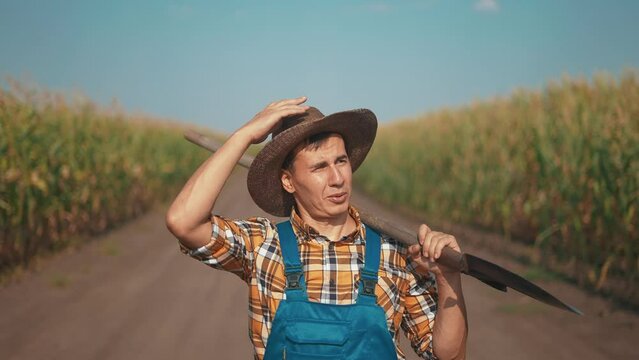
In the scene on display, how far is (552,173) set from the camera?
825 centimetres

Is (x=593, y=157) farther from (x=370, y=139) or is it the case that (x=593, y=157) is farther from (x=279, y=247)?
(x=279, y=247)

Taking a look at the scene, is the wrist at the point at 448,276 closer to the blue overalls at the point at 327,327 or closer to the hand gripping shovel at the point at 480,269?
the hand gripping shovel at the point at 480,269

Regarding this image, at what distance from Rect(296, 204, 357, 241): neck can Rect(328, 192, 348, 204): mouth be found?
7cm

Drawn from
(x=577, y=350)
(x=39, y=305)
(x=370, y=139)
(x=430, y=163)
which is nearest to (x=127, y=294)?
(x=39, y=305)

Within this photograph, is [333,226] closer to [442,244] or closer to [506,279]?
[442,244]

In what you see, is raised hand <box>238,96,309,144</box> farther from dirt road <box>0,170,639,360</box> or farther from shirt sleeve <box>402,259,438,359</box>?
dirt road <box>0,170,639,360</box>

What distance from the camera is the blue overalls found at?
7.36ft

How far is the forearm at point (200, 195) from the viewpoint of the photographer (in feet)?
7.77

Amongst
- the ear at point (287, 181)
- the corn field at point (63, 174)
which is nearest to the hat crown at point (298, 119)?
the ear at point (287, 181)

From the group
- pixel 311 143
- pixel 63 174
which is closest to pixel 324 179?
pixel 311 143

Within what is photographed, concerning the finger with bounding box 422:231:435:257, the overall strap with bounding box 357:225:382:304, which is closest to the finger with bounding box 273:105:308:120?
the overall strap with bounding box 357:225:382:304

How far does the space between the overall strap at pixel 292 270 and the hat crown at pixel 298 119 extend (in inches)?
17.6

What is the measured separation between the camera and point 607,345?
5340 millimetres

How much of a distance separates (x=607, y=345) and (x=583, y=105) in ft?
14.4
